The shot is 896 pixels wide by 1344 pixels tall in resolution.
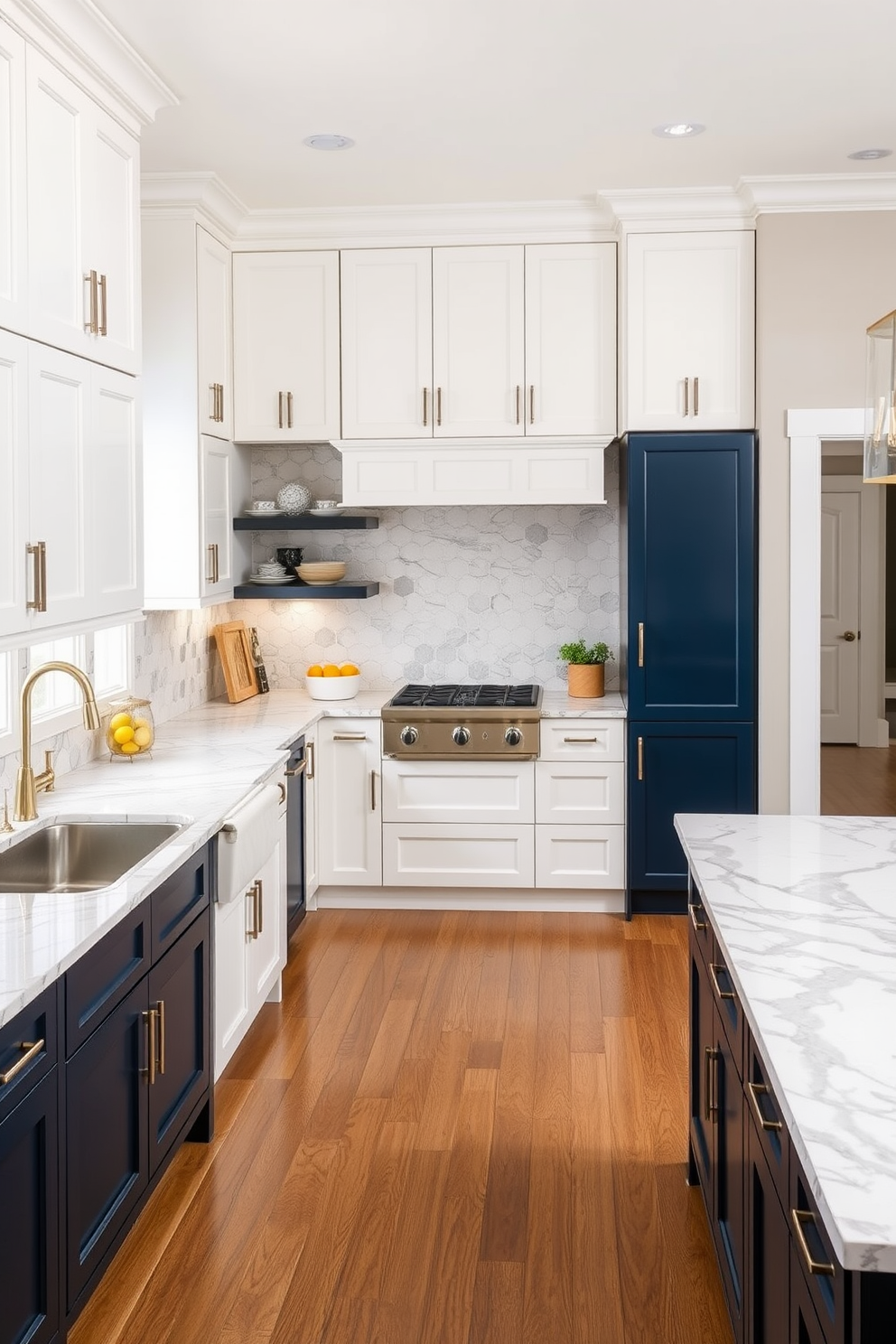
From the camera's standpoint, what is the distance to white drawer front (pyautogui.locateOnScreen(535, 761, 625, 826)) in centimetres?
496

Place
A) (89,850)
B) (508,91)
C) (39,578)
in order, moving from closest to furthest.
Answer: (39,578) → (89,850) → (508,91)

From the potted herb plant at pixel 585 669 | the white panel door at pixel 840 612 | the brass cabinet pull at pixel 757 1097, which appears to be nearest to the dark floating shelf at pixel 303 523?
the potted herb plant at pixel 585 669

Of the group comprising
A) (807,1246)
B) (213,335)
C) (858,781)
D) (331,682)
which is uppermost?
(213,335)

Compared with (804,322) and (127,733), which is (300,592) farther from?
(804,322)

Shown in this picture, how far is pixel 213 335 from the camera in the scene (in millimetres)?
4750

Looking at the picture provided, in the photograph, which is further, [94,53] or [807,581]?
[807,581]

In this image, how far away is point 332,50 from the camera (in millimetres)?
3293

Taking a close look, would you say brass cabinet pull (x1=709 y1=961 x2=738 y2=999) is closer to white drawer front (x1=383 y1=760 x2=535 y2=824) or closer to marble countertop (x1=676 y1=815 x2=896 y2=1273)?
marble countertop (x1=676 y1=815 x2=896 y2=1273)

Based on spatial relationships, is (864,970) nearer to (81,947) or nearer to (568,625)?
(81,947)


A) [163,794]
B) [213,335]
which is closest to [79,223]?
[163,794]

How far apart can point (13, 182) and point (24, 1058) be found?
1.84m

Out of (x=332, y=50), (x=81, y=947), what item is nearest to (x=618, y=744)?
(x=332, y=50)

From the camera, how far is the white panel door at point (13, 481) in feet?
8.51

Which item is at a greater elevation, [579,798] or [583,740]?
[583,740]
